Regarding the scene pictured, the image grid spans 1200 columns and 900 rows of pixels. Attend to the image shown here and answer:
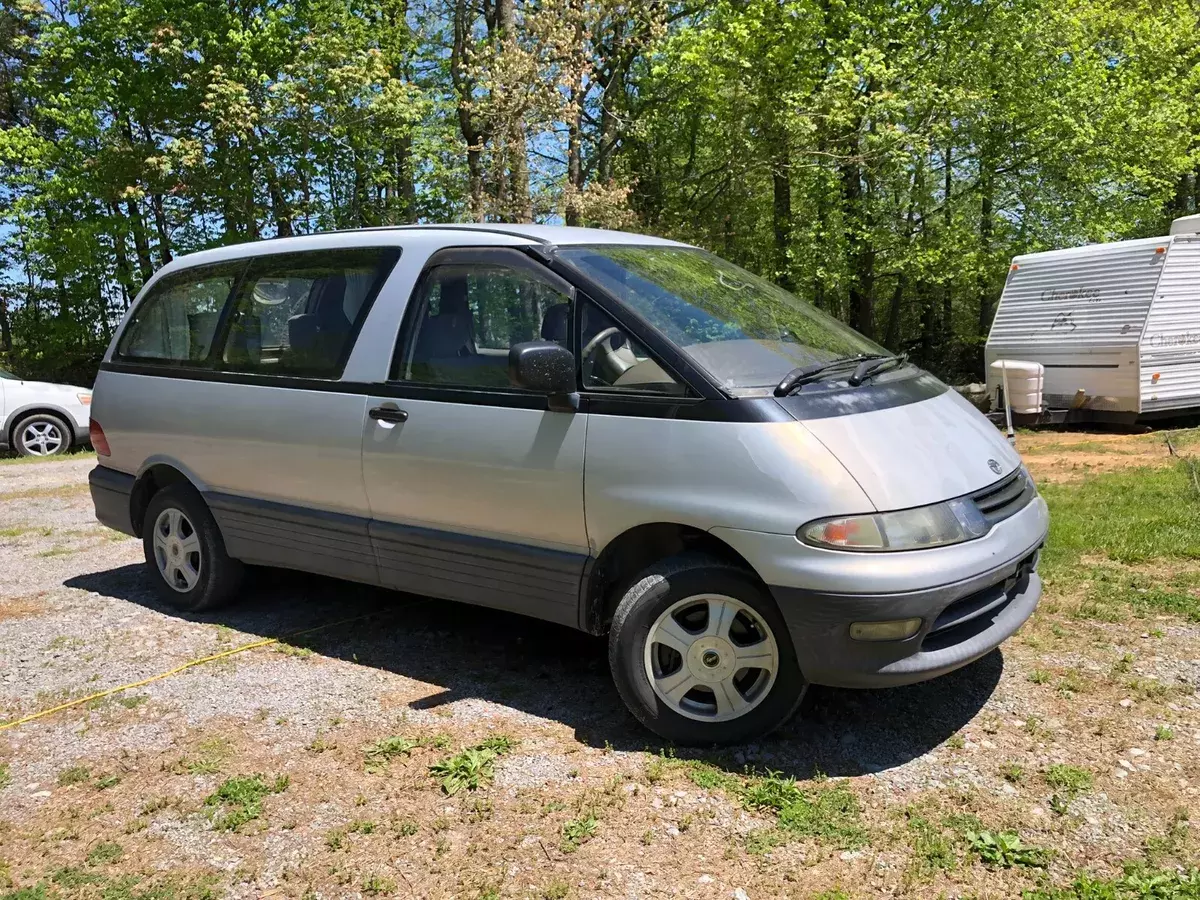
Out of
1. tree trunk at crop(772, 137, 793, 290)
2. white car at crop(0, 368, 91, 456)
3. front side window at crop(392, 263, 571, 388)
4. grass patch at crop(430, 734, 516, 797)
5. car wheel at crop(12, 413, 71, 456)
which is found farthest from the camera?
tree trunk at crop(772, 137, 793, 290)

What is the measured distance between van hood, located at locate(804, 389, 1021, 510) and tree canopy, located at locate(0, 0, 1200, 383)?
511 inches

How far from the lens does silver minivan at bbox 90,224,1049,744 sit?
3.19m

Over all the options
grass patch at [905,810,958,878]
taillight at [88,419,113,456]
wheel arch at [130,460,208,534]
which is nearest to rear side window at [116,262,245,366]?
taillight at [88,419,113,456]

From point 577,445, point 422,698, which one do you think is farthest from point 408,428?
point 422,698

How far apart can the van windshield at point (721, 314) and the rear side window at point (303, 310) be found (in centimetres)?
112

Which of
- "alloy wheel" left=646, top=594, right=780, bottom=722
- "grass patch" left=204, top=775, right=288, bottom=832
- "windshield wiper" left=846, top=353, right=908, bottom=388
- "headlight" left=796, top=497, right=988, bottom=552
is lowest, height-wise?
"grass patch" left=204, top=775, right=288, bottom=832

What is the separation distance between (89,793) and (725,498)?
8.35ft

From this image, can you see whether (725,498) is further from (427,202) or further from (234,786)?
(427,202)

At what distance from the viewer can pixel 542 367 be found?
354 cm

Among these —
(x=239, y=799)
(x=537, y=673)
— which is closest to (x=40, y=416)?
(x=537, y=673)

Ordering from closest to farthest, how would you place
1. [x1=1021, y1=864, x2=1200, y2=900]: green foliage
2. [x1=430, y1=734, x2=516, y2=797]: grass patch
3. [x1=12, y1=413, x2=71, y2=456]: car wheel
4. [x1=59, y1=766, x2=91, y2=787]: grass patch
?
[x1=1021, y1=864, x2=1200, y2=900]: green foliage
[x1=430, y1=734, x2=516, y2=797]: grass patch
[x1=59, y1=766, x2=91, y2=787]: grass patch
[x1=12, y1=413, x2=71, y2=456]: car wheel

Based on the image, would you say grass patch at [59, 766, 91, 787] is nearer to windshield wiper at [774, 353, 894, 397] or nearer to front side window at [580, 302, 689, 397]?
front side window at [580, 302, 689, 397]

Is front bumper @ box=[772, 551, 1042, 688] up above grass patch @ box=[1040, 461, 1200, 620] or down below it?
above

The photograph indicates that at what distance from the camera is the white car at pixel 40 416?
42.5 feet
